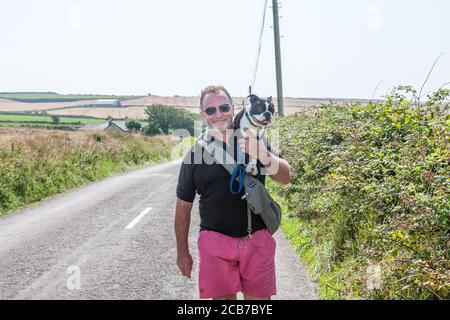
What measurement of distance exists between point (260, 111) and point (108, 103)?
124 meters

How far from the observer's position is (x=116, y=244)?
8.12 metres

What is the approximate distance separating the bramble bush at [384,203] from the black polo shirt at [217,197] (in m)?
1.58

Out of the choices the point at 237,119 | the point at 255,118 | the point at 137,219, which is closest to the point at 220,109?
the point at 237,119

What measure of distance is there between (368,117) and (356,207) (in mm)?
2525

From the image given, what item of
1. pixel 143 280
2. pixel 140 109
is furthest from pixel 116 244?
pixel 140 109

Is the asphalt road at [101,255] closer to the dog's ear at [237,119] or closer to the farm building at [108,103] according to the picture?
the dog's ear at [237,119]

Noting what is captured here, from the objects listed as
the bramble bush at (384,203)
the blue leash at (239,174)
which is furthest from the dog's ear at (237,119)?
the bramble bush at (384,203)

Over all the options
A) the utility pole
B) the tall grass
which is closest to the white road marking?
the tall grass

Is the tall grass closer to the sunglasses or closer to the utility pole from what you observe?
the utility pole

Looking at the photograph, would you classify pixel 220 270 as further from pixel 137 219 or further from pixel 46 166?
pixel 46 166

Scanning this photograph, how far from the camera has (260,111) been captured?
10.9ft

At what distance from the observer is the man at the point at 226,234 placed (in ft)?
11.0

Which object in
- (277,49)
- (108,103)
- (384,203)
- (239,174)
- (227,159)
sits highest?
(277,49)
